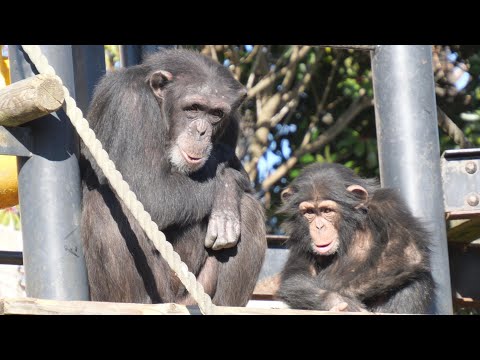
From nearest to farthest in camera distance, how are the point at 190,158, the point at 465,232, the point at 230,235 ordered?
the point at 190,158 → the point at 230,235 → the point at 465,232

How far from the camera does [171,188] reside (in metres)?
5.19

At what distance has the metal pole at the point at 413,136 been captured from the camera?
235 inches

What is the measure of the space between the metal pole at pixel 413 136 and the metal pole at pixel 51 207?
2.55 metres

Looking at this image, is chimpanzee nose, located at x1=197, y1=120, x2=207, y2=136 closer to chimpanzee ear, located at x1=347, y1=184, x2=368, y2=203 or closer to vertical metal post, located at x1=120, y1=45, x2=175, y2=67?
chimpanzee ear, located at x1=347, y1=184, x2=368, y2=203

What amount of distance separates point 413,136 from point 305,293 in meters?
1.39

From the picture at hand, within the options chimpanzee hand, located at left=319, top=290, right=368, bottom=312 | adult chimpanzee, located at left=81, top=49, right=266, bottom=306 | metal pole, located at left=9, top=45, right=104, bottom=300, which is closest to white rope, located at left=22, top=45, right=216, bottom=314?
metal pole, located at left=9, top=45, right=104, bottom=300

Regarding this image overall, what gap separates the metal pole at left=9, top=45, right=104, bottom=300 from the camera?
14.1ft

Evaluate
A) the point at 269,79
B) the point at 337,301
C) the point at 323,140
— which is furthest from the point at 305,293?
the point at 269,79

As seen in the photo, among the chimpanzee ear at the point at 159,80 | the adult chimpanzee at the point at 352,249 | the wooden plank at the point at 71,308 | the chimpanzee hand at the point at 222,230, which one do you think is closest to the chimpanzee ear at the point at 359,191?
the adult chimpanzee at the point at 352,249

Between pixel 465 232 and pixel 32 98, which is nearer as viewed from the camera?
pixel 32 98

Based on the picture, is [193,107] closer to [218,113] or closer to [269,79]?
[218,113]

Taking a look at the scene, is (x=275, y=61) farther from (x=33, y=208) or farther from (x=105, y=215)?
(x=33, y=208)

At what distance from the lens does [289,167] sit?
9773 millimetres

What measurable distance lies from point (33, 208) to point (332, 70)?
21.5 ft
